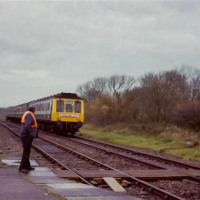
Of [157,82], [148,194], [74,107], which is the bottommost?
[148,194]

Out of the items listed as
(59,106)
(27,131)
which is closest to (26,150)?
(27,131)

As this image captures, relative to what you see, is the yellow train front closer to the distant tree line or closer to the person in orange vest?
the distant tree line

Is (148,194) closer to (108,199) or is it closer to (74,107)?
(108,199)

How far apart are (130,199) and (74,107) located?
24.0 meters

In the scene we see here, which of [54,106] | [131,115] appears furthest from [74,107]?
[131,115]

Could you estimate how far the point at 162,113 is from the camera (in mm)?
38625

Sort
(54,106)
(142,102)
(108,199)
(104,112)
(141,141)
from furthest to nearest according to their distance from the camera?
(104,112), (142,102), (54,106), (141,141), (108,199)

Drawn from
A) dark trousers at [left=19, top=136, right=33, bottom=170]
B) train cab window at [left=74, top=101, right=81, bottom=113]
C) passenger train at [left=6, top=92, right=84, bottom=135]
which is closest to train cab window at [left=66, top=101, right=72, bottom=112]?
passenger train at [left=6, top=92, right=84, bottom=135]

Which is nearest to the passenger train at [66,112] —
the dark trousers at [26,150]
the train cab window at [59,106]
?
the train cab window at [59,106]

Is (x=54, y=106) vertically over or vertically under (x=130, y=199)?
over

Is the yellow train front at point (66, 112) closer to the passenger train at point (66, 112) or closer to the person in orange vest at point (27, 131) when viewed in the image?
the passenger train at point (66, 112)

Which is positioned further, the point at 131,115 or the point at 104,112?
the point at 104,112

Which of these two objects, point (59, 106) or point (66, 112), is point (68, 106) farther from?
point (59, 106)

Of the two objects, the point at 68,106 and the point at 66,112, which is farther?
the point at 68,106
